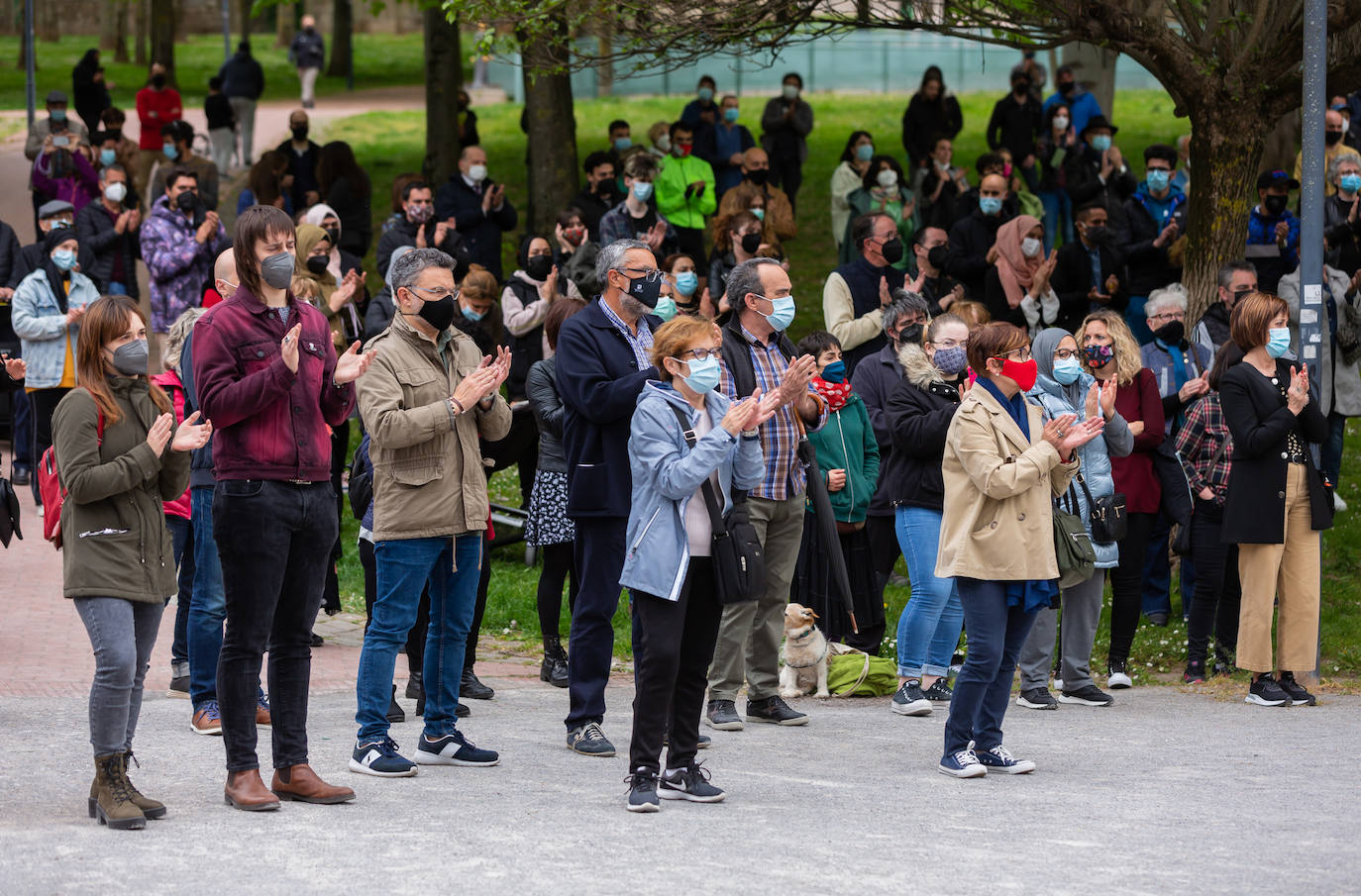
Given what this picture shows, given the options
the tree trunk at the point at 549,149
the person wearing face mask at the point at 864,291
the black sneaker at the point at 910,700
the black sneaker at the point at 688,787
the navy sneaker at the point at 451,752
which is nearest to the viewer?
the black sneaker at the point at 688,787

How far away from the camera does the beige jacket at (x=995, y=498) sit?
7.01 m

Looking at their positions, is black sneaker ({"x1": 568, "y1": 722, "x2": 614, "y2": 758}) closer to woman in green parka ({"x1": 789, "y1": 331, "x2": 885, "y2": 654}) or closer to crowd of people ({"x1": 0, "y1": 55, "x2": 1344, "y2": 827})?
crowd of people ({"x1": 0, "y1": 55, "x2": 1344, "y2": 827})

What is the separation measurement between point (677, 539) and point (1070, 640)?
344 centimetres

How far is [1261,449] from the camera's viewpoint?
343 inches

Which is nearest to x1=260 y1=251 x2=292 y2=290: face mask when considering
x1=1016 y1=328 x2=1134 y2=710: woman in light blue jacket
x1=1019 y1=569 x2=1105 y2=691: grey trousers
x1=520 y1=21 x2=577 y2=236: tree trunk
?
x1=1016 y1=328 x2=1134 y2=710: woman in light blue jacket

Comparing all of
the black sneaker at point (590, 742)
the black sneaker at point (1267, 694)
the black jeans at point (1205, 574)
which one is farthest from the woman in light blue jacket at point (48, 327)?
the black sneaker at point (1267, 694)

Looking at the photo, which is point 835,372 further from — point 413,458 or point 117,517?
point 117,517

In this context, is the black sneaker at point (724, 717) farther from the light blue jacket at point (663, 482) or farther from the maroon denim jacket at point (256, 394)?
the maroon denim jacket at point (256, 394)

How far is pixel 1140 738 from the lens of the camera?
8.05 m

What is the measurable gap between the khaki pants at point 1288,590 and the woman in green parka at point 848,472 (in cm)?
191

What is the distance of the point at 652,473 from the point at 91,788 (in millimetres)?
2360

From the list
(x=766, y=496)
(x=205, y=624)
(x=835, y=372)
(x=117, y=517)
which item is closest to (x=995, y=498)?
(x=766, y=496)

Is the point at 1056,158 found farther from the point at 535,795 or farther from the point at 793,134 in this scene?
the point at 535,795

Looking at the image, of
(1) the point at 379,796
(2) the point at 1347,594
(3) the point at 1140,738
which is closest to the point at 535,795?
(1) the point at 379,796
